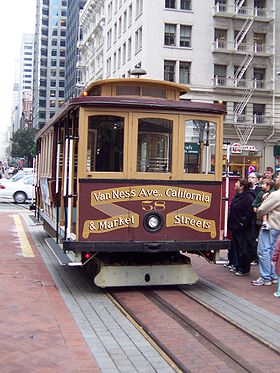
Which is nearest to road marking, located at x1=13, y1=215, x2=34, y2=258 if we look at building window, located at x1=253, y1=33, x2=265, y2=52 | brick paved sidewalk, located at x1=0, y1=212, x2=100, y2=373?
brick paved sidewalk, located at x1=0, y1=212, x2=100, y2=373

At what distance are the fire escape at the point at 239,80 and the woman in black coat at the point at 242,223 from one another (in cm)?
3331

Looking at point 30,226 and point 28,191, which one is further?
point 28,191

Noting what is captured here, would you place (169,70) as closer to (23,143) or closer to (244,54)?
(244,54)

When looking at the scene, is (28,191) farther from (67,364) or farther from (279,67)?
(279,67)

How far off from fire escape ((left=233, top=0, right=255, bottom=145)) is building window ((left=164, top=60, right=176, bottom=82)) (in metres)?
5.28

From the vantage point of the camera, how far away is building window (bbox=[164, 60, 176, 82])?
42.5 metres

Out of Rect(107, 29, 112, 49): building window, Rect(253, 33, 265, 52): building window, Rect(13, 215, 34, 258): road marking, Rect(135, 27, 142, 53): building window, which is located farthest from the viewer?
Rect(107, 29, 112, 49): building window

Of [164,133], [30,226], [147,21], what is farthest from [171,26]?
[164,133]

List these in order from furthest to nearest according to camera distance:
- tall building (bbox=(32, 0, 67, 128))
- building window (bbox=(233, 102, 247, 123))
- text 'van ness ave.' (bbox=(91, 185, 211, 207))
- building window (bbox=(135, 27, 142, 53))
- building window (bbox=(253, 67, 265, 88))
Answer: tall building (bbox=(32, 0, 67, 128)) → building window (bbox=(253, 67, 265, 88)) → building window (bbox=(135, 27, 142, 53)) → building window (bbox=(233, 102, 247, 123)) → text 'van ness ave.' (bbox=(91, 185, 211, 207))

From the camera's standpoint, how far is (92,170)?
25.2 ft

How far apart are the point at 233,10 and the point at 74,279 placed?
130ft

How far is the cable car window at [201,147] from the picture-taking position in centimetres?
811

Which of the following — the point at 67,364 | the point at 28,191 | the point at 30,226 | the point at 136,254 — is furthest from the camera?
the point at 28,191

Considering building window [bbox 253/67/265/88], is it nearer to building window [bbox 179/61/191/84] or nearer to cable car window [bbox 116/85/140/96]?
building window [bbox 179/61/191/84]
